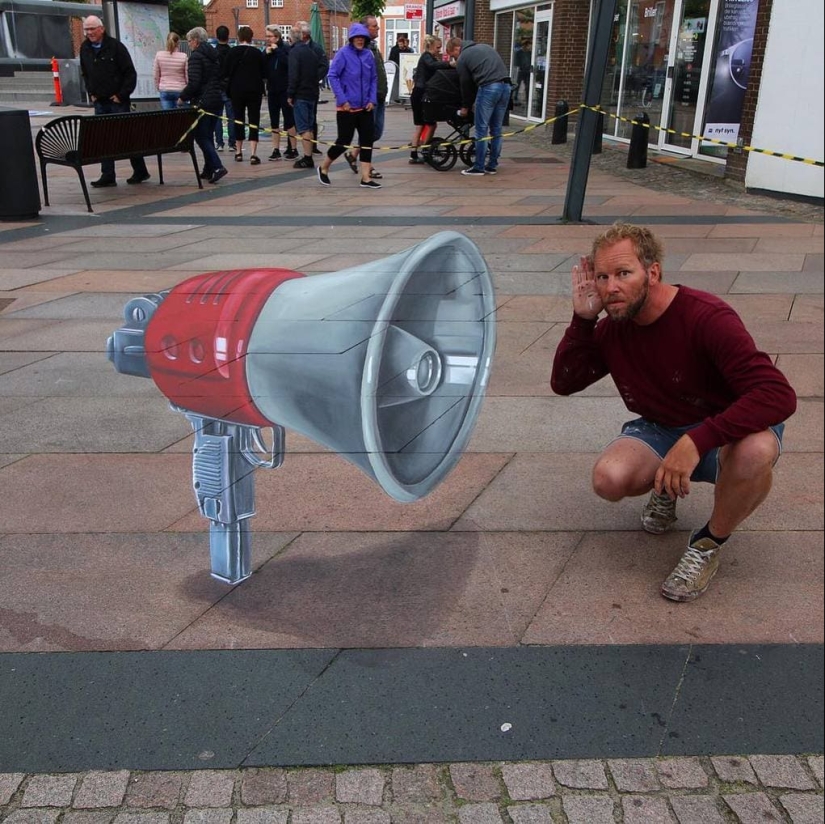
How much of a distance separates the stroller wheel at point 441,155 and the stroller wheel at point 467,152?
0.03m

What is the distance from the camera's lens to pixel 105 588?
8.63 feet

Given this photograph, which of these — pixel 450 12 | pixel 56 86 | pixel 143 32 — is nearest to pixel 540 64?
pixel 450 12

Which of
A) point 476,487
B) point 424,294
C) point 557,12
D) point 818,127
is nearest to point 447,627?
point 476,487

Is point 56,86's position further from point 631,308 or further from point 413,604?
point 631,308

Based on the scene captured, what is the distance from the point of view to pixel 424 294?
179cm

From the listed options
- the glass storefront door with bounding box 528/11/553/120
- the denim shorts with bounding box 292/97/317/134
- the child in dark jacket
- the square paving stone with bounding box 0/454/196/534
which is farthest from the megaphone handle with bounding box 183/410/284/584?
the glass storefront door with bounding box 528/11/553/120

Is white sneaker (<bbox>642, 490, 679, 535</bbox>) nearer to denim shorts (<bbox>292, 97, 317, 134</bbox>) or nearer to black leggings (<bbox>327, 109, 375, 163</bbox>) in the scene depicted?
black leggings (<bbox>327, 109, 375, 163</bbox>)

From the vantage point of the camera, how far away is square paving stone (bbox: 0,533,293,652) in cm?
252

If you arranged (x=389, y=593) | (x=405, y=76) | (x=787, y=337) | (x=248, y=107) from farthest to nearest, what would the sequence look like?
(x=405, y=76) → (x=248, y=107) → (x=389, y=593) → (x=787, y=337)

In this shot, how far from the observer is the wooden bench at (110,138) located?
5426 mm

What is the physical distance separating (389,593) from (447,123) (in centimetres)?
495

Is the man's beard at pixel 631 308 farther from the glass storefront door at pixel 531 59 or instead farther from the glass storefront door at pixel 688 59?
the glass storefront door at pixel 531 59

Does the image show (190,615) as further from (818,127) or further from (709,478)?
(818,127)

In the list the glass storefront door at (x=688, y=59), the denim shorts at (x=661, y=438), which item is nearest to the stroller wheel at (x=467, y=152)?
the denim shorts at (x=661, y=438)
